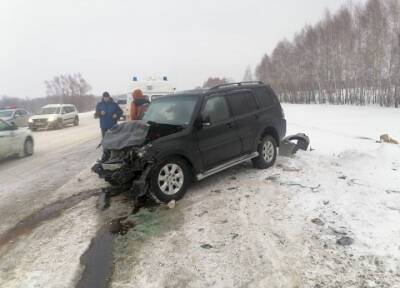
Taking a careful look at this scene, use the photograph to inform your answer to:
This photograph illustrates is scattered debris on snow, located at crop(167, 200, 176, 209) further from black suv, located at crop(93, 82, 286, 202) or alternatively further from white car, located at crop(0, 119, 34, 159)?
white car, located at crop(0, 119, 34, 159)

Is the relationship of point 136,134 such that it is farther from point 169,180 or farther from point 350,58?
point 350,58

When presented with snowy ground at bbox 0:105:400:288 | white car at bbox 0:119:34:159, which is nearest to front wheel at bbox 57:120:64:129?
white car at bbox 0:119:34:159

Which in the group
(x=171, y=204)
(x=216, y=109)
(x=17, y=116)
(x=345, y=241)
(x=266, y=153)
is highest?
(x=216, y=109)

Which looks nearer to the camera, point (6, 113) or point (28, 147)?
point (28, 147)

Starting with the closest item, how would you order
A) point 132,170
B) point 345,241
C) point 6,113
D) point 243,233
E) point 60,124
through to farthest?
1. point 345,241
2. point 243,233
3. point 132,170
4. point 60,124
5. point 6,113

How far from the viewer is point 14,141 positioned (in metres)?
11.6

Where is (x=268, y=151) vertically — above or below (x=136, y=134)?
below

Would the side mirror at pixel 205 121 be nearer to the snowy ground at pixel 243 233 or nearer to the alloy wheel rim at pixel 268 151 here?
the snowy ground at pixel 243 233

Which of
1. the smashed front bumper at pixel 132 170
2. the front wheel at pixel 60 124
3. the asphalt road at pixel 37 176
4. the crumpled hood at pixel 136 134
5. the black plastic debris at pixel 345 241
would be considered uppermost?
the crumpled hood at pixel 136 134

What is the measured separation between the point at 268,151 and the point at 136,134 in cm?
299

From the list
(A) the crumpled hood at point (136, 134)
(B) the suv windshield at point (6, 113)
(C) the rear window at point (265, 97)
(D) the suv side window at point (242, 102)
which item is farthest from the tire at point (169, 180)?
(B) the suv windshield at point (6, 113)

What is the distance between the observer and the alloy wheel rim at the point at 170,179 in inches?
226

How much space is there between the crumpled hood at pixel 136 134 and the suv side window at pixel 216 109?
0.67 metres

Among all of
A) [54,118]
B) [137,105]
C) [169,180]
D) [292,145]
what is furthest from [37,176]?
[54,118]
